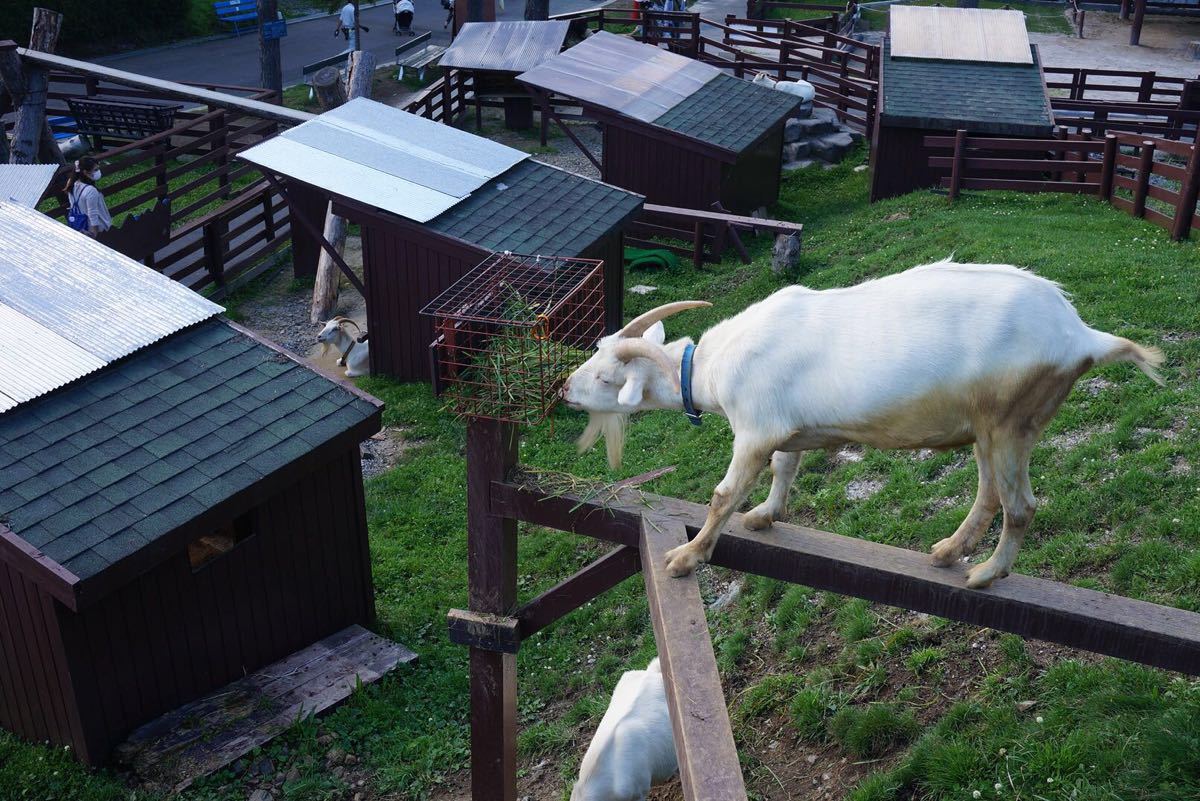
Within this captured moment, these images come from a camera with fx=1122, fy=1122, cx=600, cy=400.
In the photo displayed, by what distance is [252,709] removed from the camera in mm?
7473

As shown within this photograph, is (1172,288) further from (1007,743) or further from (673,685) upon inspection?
(673,685)

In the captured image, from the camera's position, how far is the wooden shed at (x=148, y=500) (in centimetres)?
663

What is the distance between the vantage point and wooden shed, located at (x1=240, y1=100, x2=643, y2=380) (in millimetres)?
11680

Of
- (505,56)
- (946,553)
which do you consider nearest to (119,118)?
(505,56)

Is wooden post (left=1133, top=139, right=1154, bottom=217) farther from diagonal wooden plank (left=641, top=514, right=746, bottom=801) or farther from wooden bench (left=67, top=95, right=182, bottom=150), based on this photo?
wooden bench (left=67, top=95, right=182, bottom=150)

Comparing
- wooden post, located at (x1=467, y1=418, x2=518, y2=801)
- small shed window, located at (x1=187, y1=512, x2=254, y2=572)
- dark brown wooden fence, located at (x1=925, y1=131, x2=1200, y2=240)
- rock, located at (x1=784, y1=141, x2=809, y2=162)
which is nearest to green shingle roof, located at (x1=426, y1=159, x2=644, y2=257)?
small shed window, located at (x1=187, y1=512, x2=254, y2=572)

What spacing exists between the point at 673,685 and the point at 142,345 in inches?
215

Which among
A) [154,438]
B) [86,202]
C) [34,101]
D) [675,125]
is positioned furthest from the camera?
[675,125]

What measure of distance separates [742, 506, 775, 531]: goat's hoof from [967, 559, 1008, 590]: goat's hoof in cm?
81

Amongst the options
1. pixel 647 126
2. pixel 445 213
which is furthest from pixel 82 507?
pixel 647 126

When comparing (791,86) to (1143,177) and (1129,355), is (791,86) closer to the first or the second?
(1143,177)

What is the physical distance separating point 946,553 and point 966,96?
13.7 m

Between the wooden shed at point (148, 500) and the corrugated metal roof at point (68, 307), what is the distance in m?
0.02

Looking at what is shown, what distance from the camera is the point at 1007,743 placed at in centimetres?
511
